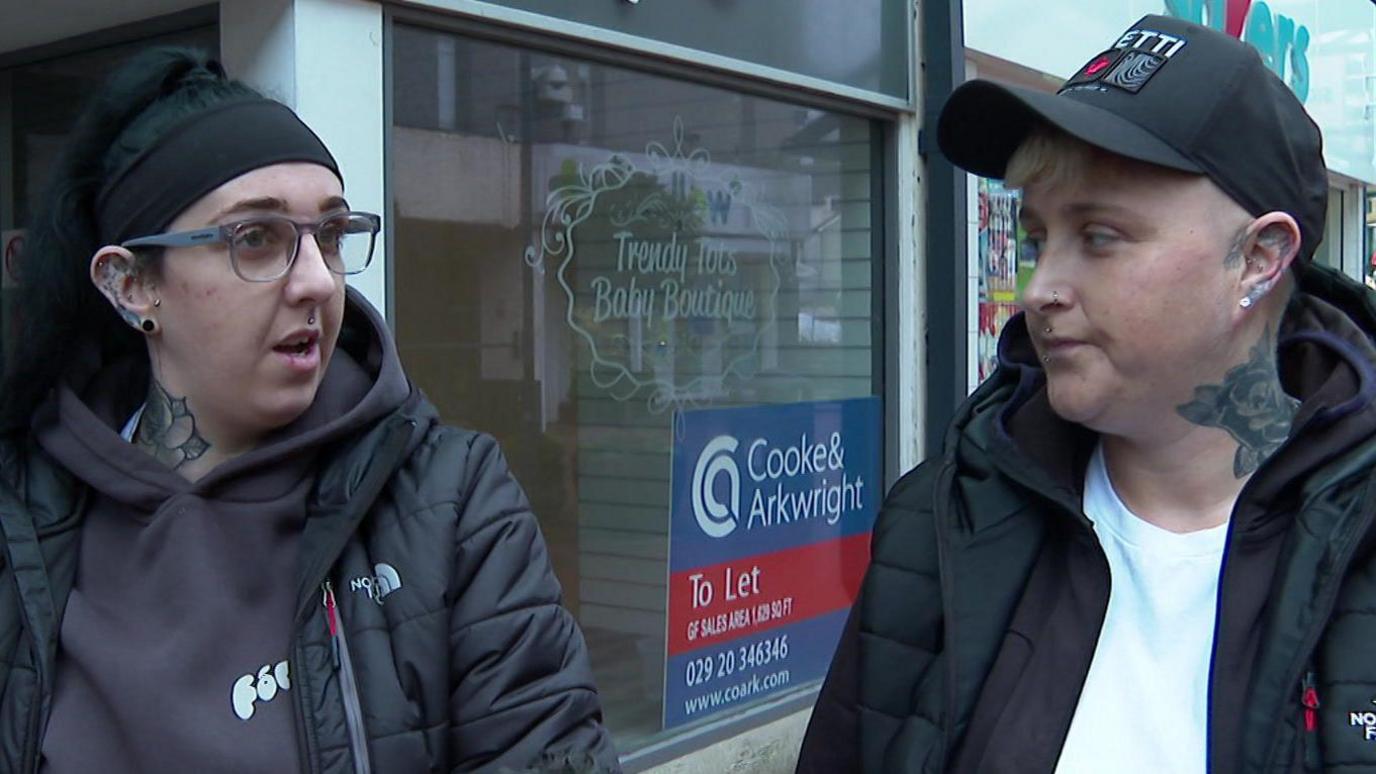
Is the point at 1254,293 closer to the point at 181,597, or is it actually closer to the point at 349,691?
the point at 349,691

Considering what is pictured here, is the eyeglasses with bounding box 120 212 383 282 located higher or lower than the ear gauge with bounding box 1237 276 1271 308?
higher

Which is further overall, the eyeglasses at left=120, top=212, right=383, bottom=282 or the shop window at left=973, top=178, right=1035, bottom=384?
the shop window at left=973, top=178, right=1035, bottom=384

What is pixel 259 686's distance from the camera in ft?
5.45

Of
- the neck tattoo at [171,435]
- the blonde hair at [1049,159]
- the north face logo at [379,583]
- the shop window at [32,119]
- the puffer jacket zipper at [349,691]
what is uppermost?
the shop window at [32,119]

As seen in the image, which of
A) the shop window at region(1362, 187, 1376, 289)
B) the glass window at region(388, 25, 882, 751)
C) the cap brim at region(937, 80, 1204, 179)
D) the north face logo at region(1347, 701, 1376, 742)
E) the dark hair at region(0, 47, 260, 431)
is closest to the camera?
the north face logo at region(1347, 701, 1376, 742)

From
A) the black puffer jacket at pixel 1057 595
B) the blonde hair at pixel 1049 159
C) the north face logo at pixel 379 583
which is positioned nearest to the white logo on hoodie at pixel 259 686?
the north face logo at pixel 379 583

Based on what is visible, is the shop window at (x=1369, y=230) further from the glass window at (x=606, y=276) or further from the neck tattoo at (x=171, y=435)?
the neck tattoo at (x=171, y=435)

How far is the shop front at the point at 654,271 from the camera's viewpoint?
12.0 ft

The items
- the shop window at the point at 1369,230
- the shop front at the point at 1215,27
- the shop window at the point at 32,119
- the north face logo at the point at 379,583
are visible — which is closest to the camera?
the north face logo at the point at 379,583

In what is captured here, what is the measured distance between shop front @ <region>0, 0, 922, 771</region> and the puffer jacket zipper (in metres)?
1.74

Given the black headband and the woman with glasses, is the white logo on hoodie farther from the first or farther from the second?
the black headband

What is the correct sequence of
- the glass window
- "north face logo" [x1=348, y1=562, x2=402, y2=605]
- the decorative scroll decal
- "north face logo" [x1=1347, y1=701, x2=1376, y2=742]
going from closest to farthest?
"north face logo" [x1=1347, y1=701, x2=1376, y2=742] < "north face logo" [x1=348, y1=562, x2=402, y2=605] < the glass window < the decorative scroll decal

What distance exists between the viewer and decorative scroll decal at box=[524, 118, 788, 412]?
432 centimetres

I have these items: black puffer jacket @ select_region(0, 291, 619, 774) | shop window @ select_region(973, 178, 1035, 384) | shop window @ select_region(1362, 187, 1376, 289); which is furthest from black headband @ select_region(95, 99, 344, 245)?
shop window @ select_region(1362, 187, 1376, 289)
